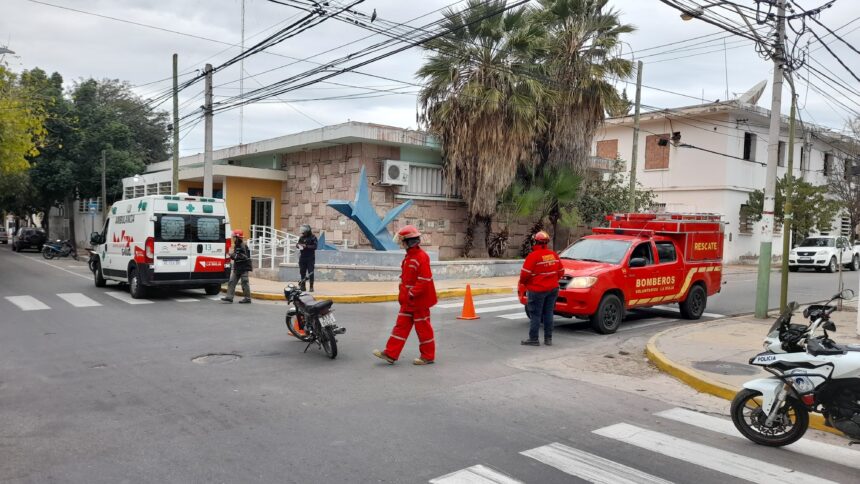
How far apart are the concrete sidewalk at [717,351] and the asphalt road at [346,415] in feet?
1.21

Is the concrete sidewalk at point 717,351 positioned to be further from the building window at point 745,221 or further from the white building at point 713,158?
the building window at point 745,221

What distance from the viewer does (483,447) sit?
508 centimetres

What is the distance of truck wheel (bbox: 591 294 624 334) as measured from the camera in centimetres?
1082

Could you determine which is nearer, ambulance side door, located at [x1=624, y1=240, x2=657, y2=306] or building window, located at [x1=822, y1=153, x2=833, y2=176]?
ambulance side door, located at [x1=624, y1=240, x2=657, y2=306]

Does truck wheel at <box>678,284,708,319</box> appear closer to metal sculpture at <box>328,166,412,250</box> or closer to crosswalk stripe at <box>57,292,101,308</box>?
metal sculpture at <box>328,166,412,250</box>

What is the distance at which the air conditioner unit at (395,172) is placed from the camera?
21.6 m

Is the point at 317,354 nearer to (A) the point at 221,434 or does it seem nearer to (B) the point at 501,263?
(A) the point at 221,434

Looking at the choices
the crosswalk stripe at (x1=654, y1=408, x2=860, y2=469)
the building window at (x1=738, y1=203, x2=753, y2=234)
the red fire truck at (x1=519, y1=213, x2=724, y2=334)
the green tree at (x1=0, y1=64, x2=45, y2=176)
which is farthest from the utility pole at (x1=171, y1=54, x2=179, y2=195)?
the building window at (x1=738, y1=203, x2=753, y2=234)

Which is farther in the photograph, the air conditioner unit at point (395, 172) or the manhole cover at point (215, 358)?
the air conditioner unit at point (395, 172)

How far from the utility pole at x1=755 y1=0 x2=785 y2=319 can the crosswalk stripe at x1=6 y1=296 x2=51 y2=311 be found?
14280 mm

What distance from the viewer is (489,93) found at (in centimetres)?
2038

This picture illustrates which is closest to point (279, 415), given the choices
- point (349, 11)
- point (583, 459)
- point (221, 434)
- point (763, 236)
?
point (221, 434)

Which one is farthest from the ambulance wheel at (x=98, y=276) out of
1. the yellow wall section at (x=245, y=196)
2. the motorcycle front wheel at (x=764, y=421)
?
the motorcycle front wheel at (x=764, y=421)

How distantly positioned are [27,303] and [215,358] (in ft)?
25.3
